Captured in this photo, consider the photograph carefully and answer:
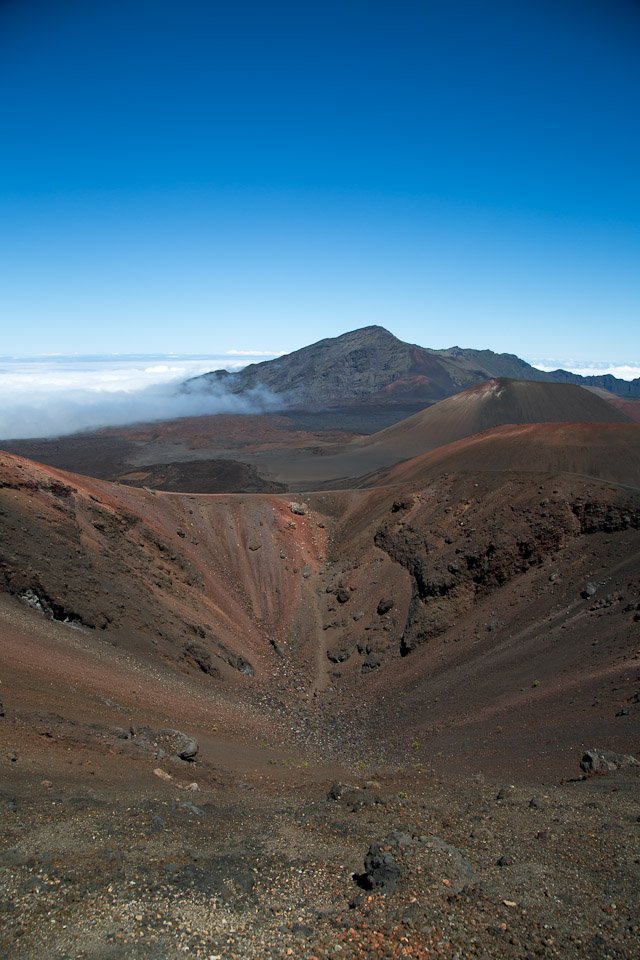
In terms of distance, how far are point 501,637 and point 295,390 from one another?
158 m

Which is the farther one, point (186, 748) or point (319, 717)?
point (319, 717)

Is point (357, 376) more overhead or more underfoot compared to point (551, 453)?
more overhead

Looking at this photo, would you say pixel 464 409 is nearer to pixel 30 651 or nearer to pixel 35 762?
pixel 30 651

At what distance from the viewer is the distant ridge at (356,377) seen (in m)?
173

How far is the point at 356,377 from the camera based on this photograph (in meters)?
184

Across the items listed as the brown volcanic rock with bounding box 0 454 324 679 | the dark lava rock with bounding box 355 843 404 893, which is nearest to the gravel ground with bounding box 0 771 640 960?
the dark lava rock with bounding box 355 843 404 893

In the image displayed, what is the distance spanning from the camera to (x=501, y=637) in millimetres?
26312

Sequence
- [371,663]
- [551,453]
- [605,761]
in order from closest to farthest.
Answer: [605,761]
[371,663]
[551,453]

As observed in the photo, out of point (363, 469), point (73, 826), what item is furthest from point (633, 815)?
point (363, 469)

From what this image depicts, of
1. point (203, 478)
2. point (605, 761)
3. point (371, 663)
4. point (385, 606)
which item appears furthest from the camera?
point (203, 478)

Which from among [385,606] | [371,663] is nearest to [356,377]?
[385,606]

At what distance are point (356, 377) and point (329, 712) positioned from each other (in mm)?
163405

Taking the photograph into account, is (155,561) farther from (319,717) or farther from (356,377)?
(356,377)

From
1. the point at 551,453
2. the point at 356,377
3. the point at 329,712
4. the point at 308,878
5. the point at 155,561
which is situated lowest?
the point at 329,712
